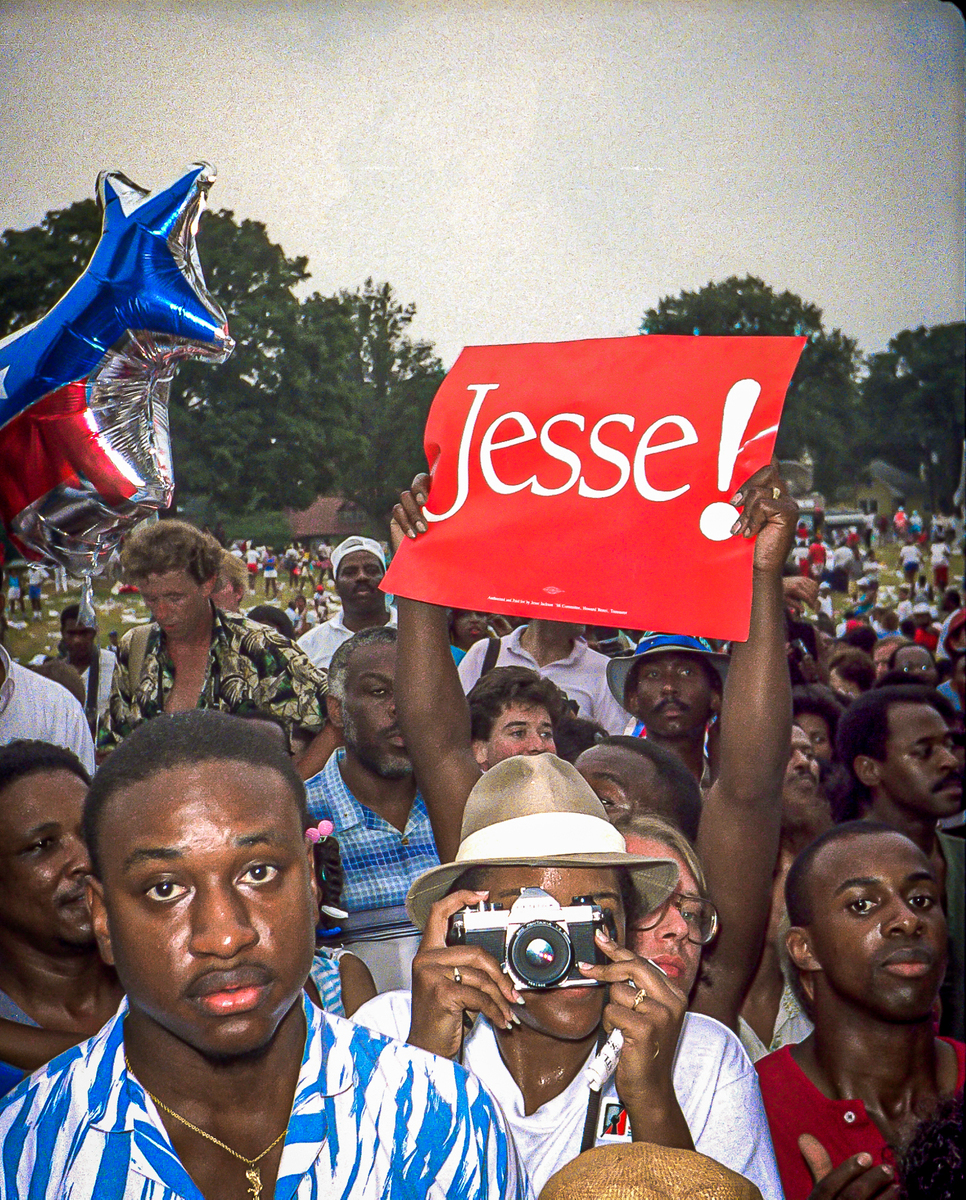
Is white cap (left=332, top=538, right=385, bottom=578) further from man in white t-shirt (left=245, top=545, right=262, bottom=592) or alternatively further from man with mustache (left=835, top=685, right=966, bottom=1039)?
man with mustache (left=835, top=685, right=966, bottom=1039)

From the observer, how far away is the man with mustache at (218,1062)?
5.59ft

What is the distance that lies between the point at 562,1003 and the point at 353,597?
2.90 meters

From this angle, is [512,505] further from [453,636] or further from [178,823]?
[453,636]

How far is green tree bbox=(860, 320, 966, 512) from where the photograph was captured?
5551 millimetres

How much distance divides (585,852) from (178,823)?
2.68 ft

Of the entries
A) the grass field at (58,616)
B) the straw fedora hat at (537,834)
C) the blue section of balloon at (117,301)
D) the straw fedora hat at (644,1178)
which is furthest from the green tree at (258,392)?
the straw fedora hat at (644,1178)

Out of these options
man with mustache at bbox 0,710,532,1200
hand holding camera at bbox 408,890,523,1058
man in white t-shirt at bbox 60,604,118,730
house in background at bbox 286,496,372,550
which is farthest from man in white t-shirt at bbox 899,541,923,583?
man with mustache at bbox 0,710,532,1200

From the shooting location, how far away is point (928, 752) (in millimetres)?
3766

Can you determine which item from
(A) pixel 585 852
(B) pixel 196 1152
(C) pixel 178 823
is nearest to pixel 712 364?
(A) pixel 585 852

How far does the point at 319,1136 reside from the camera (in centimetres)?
176

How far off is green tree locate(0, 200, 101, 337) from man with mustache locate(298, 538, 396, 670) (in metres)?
1.51

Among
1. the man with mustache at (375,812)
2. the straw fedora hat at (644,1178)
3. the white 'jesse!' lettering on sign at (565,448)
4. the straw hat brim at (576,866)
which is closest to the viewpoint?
the straw fedora hat at (644,1178)

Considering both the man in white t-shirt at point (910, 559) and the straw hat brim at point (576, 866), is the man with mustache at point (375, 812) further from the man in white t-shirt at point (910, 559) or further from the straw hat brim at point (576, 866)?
the man in white t-shirt at point (910, 559)

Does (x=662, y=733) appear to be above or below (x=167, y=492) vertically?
below
